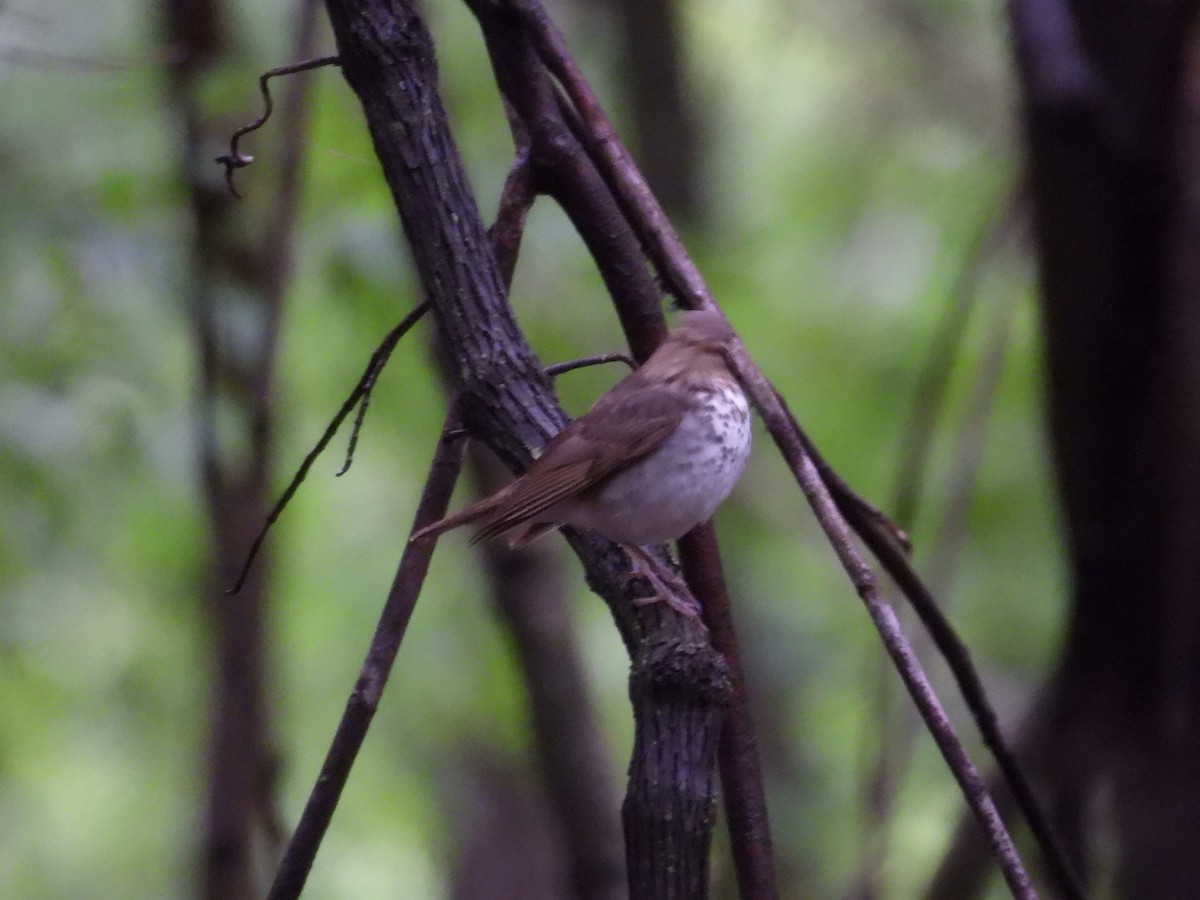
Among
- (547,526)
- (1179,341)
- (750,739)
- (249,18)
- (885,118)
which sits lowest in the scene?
(750,739)

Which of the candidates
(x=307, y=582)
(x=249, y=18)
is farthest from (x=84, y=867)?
(x=249, y=18)

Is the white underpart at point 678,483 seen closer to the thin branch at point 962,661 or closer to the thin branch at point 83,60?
the thin branch at point 962,661

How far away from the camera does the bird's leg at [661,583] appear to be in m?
2.37

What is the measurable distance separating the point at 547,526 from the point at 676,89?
4.00 metres

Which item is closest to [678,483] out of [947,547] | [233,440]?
[233,440]

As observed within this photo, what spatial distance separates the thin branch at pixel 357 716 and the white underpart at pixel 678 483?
42 cm

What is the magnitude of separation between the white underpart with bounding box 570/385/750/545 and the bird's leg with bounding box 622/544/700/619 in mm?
51

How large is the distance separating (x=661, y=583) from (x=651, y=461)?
1.37 feet

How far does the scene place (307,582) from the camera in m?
6.56

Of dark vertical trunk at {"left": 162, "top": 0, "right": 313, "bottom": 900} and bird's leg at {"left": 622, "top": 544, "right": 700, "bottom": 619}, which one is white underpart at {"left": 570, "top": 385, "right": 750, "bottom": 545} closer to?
bird's leg at {"left": 622, "top": 544, "right": 700, "bottom": 619}

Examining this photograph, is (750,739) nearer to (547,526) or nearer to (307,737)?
(547,526)

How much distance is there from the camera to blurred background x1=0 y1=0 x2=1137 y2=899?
441 cm

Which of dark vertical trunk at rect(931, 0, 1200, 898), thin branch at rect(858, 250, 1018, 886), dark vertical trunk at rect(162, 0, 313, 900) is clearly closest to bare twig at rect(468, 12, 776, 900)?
dark vertical trunk at rect(931, 0, 1200, 898)

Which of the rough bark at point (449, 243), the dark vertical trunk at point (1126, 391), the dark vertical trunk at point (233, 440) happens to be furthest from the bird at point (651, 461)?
the dark vertical trunk at point (233, 440)
